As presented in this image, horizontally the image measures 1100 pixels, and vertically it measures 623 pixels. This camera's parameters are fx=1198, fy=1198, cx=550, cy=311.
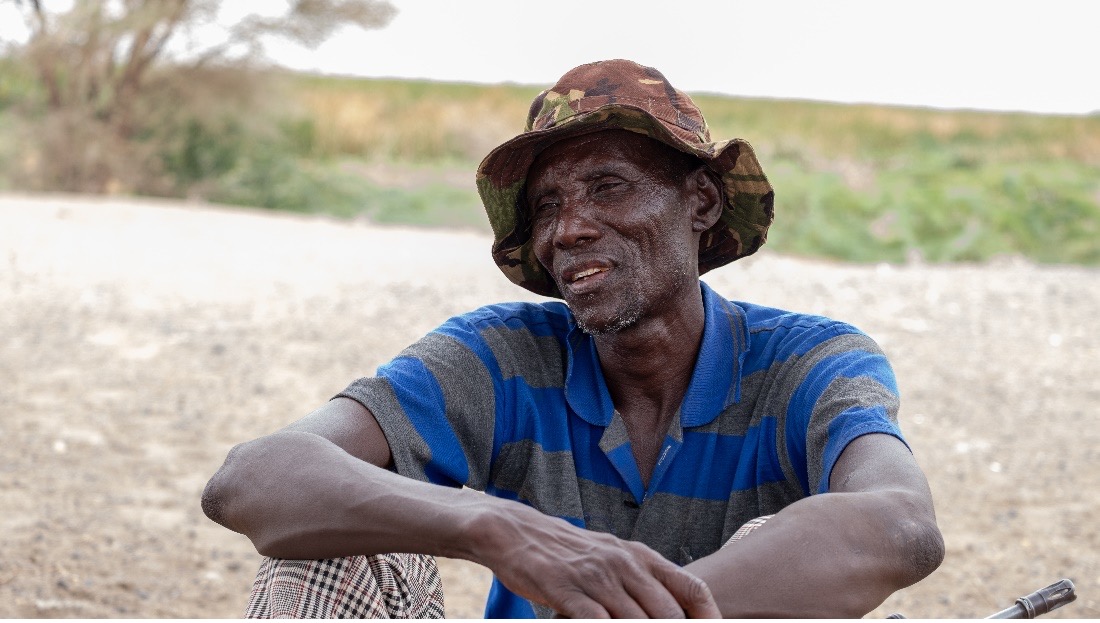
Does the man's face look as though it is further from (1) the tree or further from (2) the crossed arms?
(1) the tree

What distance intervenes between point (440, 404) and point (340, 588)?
447 mm

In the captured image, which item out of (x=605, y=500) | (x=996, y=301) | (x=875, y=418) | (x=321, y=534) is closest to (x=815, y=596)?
(x=875, y=418)

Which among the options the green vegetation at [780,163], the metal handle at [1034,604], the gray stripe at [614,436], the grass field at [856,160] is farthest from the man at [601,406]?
the grass field at [856,160]

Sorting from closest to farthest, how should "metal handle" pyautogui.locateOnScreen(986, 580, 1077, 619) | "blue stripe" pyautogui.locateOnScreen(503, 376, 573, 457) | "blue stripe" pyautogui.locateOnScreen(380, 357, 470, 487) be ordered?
1. "metal handle" pyautogui.locateOnScreen(986, 580, 1077, 619)
2. "blue stripe" pyautogui.locateOnScreen(380, 357, 470, 487)
3. "blue stripe" pyautogui.locateOnScreen(503, 376, 573, 457)

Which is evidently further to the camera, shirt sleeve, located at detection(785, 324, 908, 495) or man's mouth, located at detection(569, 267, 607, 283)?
man's mouth, located at detection(569, 267, 607, 283)

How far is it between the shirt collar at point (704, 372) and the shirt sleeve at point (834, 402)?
16 cm

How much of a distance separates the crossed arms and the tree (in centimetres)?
1395

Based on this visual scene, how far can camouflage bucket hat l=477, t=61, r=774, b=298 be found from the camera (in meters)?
2.44

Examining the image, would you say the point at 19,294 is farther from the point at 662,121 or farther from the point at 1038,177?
the point at 1038,177

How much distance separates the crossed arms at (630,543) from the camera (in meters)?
1.92

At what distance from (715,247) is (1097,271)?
32.5 ft

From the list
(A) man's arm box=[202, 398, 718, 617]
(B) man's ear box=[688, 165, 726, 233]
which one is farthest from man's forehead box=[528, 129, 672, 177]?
(A) man's arm box=[202, 398, 718, 617]

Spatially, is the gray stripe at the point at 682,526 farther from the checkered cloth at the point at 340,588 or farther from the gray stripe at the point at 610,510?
the checkered cloth at the point at 340,588

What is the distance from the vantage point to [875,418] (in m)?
2.18
